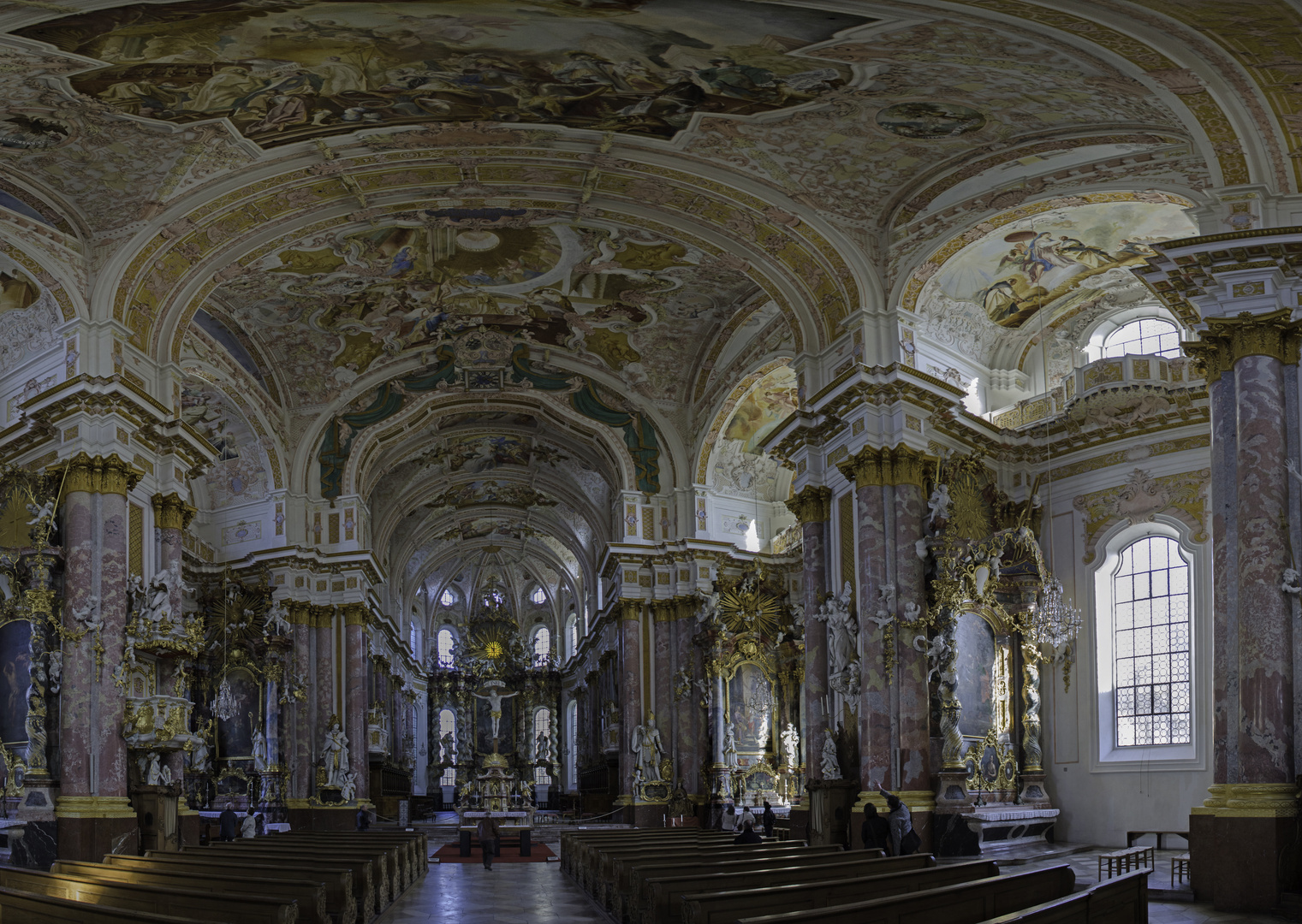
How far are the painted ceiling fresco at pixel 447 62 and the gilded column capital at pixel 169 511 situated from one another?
591cm

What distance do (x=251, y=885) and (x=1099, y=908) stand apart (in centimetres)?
673

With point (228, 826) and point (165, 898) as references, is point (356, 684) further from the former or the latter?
point (165, 898)

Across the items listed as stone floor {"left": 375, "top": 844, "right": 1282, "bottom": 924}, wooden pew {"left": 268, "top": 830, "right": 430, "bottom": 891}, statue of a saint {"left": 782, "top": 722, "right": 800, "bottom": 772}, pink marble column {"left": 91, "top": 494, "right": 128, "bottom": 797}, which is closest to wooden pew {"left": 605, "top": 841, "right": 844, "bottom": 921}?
stone floor {"left": 375, "top": 844, "right": 1282, "bottom": 924}

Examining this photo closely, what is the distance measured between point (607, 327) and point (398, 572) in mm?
19576

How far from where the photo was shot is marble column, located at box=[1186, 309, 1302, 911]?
490 inches

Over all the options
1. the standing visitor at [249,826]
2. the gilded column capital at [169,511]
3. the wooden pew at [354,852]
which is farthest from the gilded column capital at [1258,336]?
the standing visitor at [249,826]

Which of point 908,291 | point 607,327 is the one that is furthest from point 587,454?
point 908,291

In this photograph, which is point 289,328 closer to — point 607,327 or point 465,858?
point 607,327

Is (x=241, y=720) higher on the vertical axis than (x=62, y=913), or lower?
lower

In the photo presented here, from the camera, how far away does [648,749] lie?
29.8 m

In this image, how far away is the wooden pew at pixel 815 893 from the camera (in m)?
9.24

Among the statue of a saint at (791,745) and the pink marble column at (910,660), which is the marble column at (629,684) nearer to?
the statue of a saint at (791,745)

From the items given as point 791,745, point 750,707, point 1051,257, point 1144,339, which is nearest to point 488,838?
point 791,745

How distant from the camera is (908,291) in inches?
821
